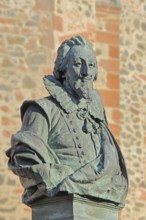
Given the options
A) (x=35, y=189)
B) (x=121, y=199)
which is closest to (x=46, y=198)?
(x=35, y=189)

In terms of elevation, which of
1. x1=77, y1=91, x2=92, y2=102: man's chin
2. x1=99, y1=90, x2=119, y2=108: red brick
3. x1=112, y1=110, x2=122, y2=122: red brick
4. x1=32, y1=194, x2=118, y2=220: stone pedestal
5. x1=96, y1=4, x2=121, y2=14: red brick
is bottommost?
x1=112, y1=110, x2=122, y2=122: red brick

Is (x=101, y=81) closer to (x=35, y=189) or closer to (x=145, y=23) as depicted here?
(x=145, y=23)

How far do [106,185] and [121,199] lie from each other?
0.58 ft

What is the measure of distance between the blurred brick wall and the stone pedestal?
7.45m

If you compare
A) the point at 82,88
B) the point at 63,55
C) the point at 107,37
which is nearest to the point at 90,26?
the point at 107,37

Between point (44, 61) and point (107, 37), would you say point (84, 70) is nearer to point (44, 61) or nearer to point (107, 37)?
point (44, 61)

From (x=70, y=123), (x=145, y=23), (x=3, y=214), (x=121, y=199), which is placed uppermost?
(x=70, y=123)

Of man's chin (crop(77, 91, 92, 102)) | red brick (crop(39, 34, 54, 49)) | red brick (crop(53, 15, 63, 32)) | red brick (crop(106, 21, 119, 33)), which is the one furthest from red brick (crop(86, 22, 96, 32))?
man's chin (crop(77, 91, 92, 102))

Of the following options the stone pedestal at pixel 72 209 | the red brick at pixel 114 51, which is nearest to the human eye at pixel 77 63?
the stone pedestal at pixel 72 209

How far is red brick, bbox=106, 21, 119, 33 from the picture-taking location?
16672 millimetres

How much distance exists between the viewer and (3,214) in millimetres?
13203

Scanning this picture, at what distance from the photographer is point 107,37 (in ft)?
54.3

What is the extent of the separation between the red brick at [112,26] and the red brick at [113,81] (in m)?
1.06

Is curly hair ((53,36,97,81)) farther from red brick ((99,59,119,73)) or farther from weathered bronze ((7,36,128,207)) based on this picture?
red brick ((99,59,119,73))
